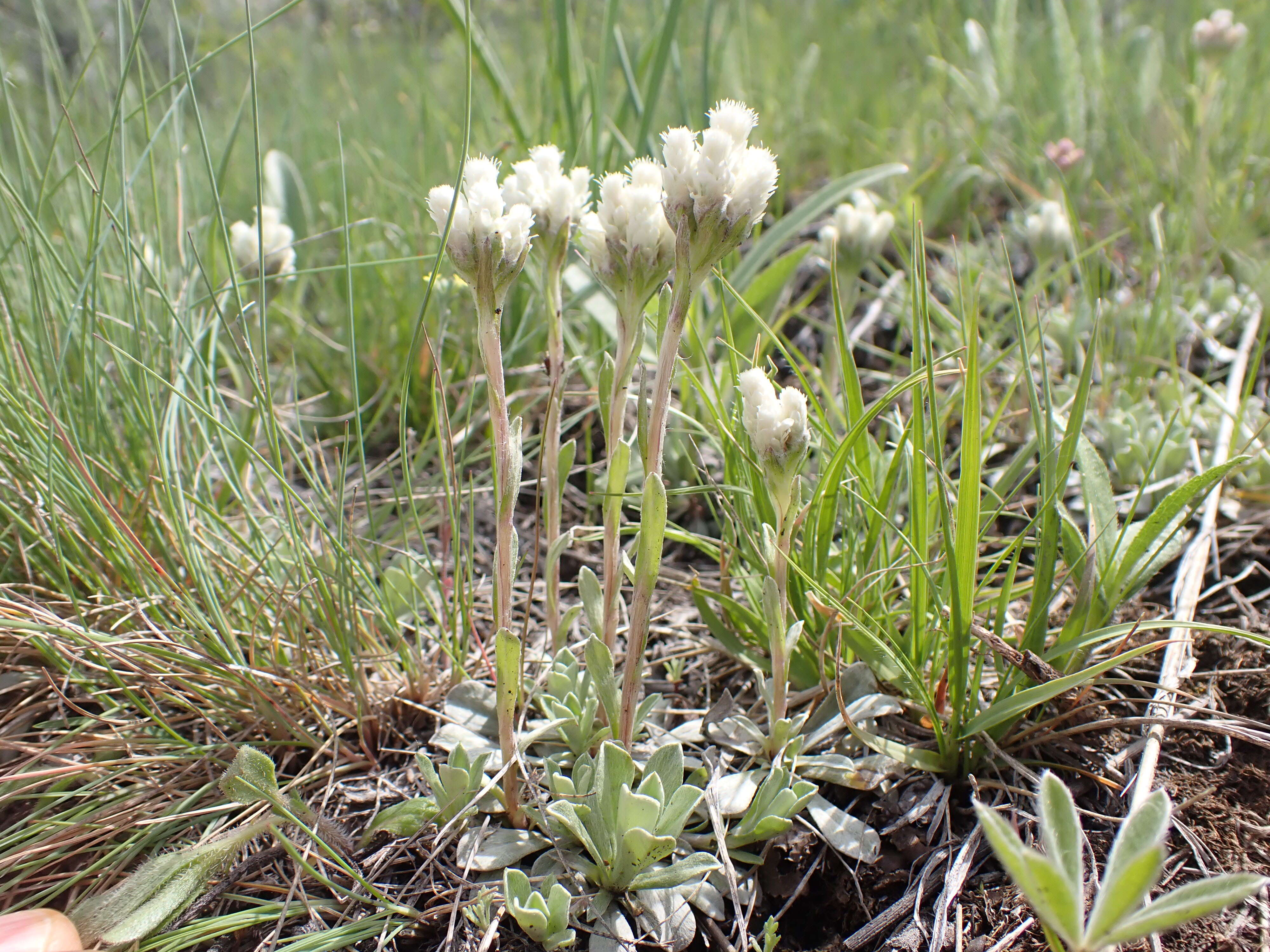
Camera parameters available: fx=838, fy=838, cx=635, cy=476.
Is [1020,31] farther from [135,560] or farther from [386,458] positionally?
[135,560]

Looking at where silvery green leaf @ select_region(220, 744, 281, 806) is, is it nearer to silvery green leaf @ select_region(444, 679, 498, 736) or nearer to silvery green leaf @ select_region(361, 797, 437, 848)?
silvery green leaf @ select_region(361, 797, 437, 848)

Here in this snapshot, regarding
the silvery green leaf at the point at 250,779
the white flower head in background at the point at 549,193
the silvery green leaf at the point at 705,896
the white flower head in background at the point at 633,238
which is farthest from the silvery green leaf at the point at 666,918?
the white flower head in background at the point at 549,193

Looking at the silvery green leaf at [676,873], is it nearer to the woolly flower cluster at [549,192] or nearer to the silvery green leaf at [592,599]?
the silvery green leaf at [592,599]

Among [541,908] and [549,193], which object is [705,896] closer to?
[541,908]

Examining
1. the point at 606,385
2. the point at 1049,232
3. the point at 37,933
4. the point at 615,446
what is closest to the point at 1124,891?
the point at 615,446

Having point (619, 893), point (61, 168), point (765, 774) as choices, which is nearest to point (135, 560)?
point (619, 893)
